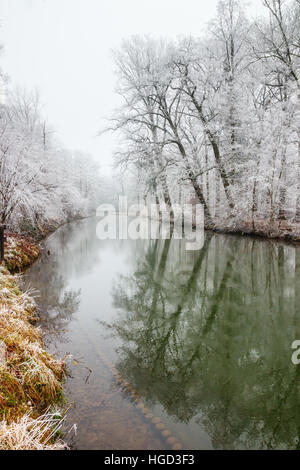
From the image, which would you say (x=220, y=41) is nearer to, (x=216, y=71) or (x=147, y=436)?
(x=216, y=71)

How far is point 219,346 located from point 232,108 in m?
15.2

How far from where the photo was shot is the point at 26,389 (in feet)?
10.3

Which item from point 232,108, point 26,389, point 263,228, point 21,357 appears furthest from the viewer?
point 232,108

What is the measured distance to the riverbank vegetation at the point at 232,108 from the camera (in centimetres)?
1426

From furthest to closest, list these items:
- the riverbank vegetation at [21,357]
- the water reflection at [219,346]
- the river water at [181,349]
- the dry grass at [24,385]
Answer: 1. the water reflection at [219,346]
2. the river water at [181,349]
3. the riverbank vegetation at [21,357]
4. the dry grass at [24,385]

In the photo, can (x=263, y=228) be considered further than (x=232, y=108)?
No

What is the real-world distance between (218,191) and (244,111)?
251 inches

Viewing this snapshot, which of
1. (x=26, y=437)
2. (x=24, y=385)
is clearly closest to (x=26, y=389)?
(x=24, y=385)

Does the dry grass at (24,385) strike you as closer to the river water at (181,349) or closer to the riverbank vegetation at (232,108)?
the river water at (181,349)

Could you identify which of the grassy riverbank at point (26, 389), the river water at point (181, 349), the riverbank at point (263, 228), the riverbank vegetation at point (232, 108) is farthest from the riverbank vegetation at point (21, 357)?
the riverbank at point (263, 228)

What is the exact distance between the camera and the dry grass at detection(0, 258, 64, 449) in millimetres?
2359

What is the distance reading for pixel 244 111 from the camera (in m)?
15.6

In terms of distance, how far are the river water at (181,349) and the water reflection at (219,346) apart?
0.05ft

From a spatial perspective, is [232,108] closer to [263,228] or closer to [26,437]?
[263,228]
